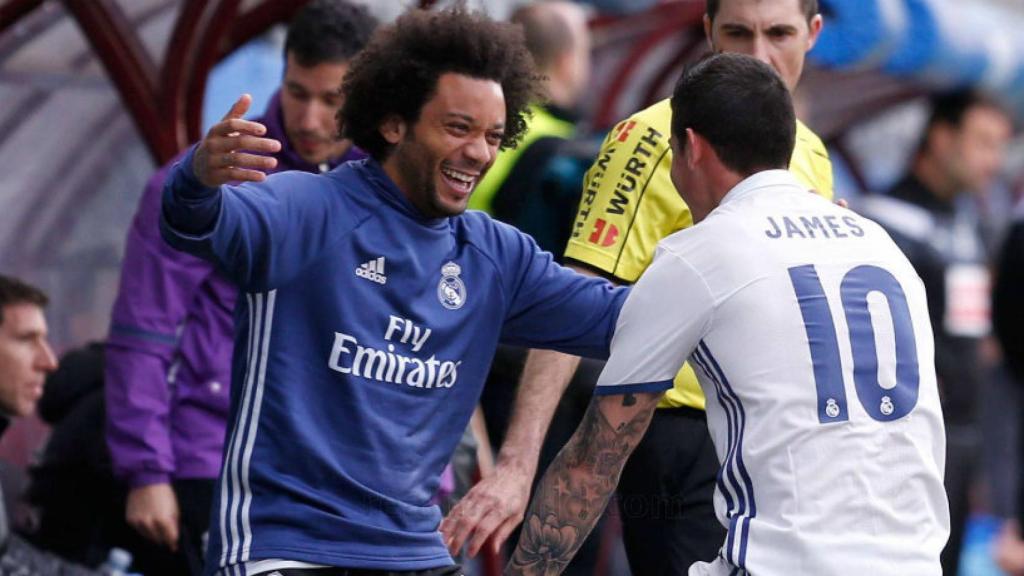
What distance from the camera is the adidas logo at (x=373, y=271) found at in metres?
4.11

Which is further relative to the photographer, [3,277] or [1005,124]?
[1005,124]

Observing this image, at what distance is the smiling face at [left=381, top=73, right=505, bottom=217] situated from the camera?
167 inches

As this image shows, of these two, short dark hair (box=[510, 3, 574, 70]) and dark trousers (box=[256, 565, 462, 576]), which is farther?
short dark hair (box=[510, 3, 574, 70])

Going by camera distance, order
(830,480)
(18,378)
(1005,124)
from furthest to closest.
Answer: (1005,124) < (18,378) < (830,480)

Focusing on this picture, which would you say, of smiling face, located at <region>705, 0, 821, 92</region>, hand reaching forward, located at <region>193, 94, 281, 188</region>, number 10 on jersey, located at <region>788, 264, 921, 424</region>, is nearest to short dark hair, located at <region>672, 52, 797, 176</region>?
number 10 on jersey, located at <region>788, 264, 921, 424</region>

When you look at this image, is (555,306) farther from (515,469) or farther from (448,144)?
(448,144)

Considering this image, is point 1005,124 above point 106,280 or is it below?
below

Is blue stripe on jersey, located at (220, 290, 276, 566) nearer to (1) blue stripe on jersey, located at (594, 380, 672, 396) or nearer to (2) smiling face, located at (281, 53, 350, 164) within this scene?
(1) blue stripe on jersey, located at (594, 380, 672, 396)

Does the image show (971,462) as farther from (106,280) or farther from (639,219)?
(106,280)

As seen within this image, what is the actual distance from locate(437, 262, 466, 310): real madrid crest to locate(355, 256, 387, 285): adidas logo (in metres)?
0.15

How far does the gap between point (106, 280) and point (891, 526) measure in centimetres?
418

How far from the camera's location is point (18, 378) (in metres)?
6.17

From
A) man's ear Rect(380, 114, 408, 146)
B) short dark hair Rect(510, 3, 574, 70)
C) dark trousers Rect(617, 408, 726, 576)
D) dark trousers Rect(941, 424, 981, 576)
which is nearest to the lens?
man's ear Rect(380, 114, 408, 146)

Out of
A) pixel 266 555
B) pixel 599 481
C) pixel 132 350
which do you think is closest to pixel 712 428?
pixel 599 481
